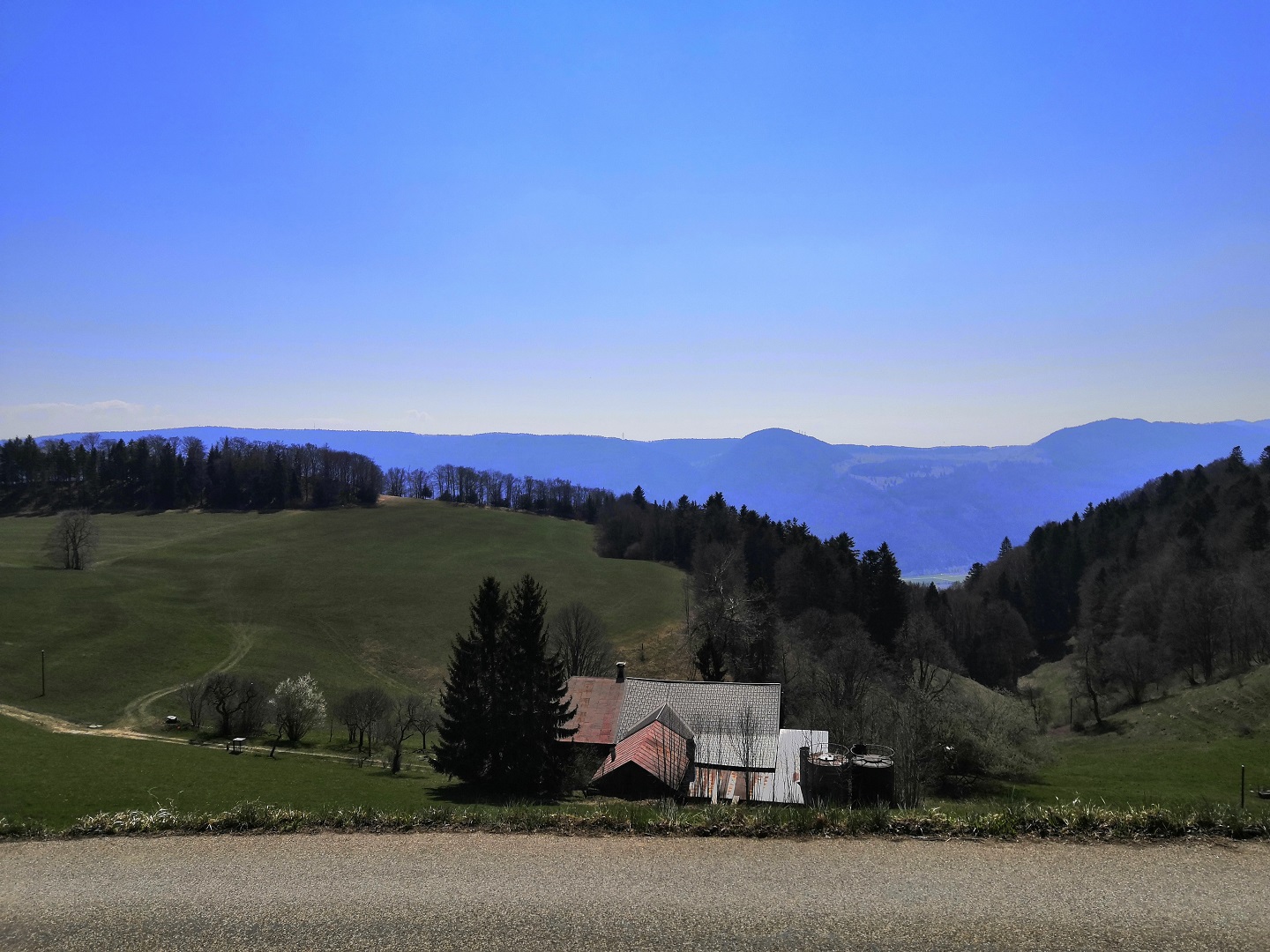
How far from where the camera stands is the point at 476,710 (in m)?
35.7

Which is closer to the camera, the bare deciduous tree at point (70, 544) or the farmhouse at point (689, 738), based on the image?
the farmhouse at point (689, 738)

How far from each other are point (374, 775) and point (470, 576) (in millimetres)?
53894

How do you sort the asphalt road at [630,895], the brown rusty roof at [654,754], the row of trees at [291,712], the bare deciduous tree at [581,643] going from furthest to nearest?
1. the bare deciduous tree at [581,643]
2. the row of trees at [291,712]
3. the brown rusty roof at [654,754]
4. the asphalt road at [630,895]

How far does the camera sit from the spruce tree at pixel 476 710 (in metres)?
35.2

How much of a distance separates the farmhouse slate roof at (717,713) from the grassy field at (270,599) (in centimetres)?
2493

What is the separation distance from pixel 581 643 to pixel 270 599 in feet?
128

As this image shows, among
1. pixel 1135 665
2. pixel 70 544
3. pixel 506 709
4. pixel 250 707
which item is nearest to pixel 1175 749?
pixel 1135 665

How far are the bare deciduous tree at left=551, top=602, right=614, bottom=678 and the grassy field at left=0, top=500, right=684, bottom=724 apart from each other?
4736 mm

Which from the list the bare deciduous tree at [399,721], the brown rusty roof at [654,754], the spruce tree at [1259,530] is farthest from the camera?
the spruce tree at [1259,530]

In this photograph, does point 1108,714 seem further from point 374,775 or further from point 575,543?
point 575,543

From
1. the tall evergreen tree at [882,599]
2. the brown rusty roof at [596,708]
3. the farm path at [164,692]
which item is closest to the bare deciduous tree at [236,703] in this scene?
the farm path at [164,692]

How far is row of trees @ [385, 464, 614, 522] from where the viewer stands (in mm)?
147875

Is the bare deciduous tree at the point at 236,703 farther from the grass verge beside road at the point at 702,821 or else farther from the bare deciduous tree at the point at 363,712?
the grass verge beside road at the point at 702,821

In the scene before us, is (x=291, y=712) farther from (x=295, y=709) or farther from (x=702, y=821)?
(x=702, y=821)
